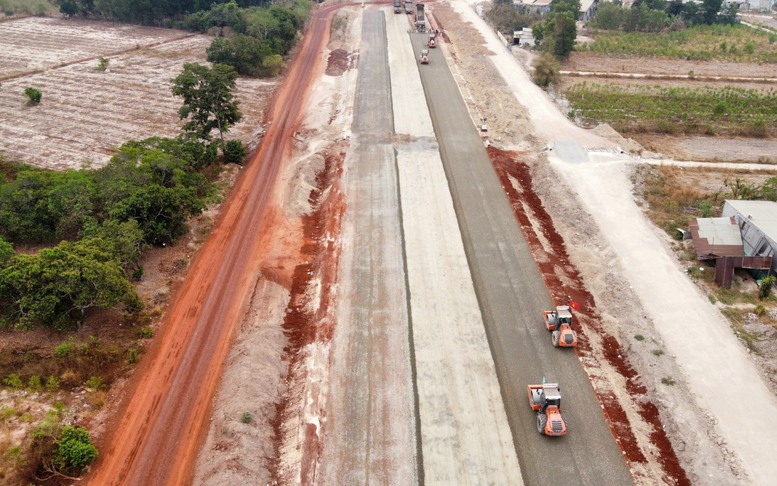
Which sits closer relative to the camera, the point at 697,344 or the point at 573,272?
the point at 697,344

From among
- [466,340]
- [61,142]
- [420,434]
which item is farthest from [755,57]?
[61,142]

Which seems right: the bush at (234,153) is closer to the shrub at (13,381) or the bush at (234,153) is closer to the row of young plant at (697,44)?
the shrub at (13,381)

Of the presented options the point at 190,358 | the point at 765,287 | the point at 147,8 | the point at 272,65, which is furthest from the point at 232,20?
the point at 765,287

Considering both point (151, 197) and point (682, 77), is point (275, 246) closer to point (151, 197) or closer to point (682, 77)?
point (151, 197)

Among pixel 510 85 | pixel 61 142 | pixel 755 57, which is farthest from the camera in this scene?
pixel 755 57

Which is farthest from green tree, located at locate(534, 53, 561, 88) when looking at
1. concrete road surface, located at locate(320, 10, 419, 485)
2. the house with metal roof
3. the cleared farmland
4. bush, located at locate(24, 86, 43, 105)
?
bush, located at locate(24, 86, 43, 105)

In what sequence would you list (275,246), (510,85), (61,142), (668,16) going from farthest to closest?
(668,16), (510,85), (61,142), (275,246)
